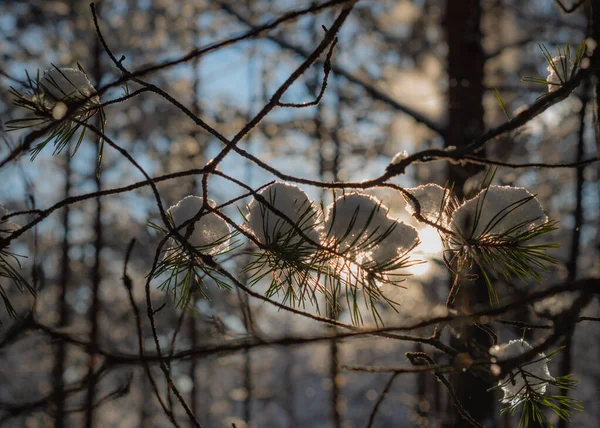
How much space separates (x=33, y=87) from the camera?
125 cm

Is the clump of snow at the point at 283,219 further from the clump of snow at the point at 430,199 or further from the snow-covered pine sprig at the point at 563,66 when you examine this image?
the snow-covered pine sprig at the point at 563,66

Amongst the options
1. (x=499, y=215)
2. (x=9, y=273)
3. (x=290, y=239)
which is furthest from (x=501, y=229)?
(x=9, y=273)

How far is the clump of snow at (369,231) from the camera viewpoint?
1245 mm

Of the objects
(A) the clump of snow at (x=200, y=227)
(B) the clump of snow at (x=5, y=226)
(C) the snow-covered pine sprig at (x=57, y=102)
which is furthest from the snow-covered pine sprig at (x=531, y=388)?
(B) the clump of snow at (x=5, y=226)

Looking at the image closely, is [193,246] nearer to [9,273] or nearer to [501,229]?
[9,273]

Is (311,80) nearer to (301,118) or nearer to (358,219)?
(301,118)

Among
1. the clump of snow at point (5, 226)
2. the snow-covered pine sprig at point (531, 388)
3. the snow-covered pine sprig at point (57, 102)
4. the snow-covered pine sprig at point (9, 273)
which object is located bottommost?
the snow-covered pine sprig at point (531, 388)

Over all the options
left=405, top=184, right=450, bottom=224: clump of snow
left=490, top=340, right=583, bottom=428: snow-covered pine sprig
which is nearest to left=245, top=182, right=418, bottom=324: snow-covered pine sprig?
left=405, top=184, right=450, bottom=224: clump of snow

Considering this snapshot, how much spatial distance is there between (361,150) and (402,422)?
14989 mm

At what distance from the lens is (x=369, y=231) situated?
126 cm

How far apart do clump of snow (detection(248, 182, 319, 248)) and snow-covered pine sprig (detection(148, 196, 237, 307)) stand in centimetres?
8

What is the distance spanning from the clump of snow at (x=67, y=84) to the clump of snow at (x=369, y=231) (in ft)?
2.25

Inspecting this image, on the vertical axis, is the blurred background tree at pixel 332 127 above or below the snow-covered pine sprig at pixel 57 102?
above

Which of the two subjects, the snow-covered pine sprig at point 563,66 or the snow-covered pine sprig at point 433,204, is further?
→ the snow-covered pine sprig at point 433,204
